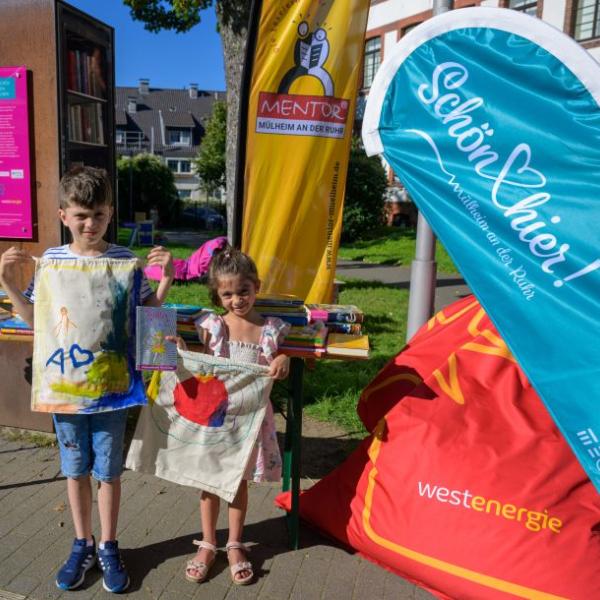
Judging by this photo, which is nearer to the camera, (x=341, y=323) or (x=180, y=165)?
(x=341, y=323)

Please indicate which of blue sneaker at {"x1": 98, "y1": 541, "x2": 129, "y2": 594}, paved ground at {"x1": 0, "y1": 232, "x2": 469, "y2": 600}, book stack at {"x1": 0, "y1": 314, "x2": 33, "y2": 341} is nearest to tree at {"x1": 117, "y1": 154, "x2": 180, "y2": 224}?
paved ground at {"x1": 0, "y1": 232, "x2": 469, "y2": 600}

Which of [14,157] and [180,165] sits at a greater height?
[180,165]

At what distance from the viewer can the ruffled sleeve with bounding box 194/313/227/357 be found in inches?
110

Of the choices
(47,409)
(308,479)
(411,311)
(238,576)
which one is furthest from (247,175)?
(238,576)

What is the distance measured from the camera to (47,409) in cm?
261

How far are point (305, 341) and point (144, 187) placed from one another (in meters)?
34.0

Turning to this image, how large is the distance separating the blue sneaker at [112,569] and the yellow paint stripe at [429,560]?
1.14 metres

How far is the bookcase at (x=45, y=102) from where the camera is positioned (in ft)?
13.3

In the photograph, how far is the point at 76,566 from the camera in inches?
109

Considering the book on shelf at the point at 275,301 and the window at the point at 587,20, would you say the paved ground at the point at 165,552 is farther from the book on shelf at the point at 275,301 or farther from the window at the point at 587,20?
the window at the point at 587,20

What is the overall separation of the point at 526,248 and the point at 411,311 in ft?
10.2

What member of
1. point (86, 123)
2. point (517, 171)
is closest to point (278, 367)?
point (517, 171)

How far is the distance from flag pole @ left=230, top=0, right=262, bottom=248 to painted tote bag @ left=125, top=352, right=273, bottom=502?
2.18 meters

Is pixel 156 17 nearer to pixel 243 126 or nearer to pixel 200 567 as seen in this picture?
pixel 243 126
